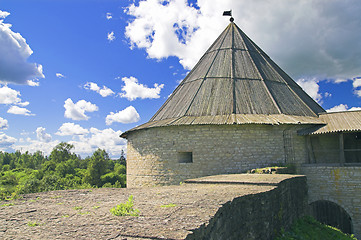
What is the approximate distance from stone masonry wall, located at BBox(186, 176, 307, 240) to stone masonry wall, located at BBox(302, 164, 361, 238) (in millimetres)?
3407

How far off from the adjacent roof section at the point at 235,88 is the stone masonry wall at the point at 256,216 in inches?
209

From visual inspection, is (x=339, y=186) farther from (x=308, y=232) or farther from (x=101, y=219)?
(x=101, y=219)

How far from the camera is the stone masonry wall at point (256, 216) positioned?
357cm

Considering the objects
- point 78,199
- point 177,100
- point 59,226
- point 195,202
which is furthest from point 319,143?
point 59,226

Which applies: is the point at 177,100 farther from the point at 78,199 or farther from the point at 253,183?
the point at 78,199

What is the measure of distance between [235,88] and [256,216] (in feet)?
29.4

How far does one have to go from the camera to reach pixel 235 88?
520 inches

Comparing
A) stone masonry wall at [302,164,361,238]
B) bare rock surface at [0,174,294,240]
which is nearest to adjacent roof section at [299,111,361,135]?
stone masonry wall at [302,164,361,238]

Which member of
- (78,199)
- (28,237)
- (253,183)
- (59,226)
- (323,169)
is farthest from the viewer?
(323,169)

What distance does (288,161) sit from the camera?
11195 millimetres

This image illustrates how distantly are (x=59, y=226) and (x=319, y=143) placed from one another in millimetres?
11813

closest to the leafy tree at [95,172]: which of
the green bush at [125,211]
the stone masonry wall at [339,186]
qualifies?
the stone masonry wall at [339,186]

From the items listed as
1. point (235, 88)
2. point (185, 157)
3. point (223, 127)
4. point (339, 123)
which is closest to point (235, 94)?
point (235, 88)

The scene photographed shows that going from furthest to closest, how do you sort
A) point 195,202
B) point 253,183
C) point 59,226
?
point 253,183 → point 195,202 → point 59,226
